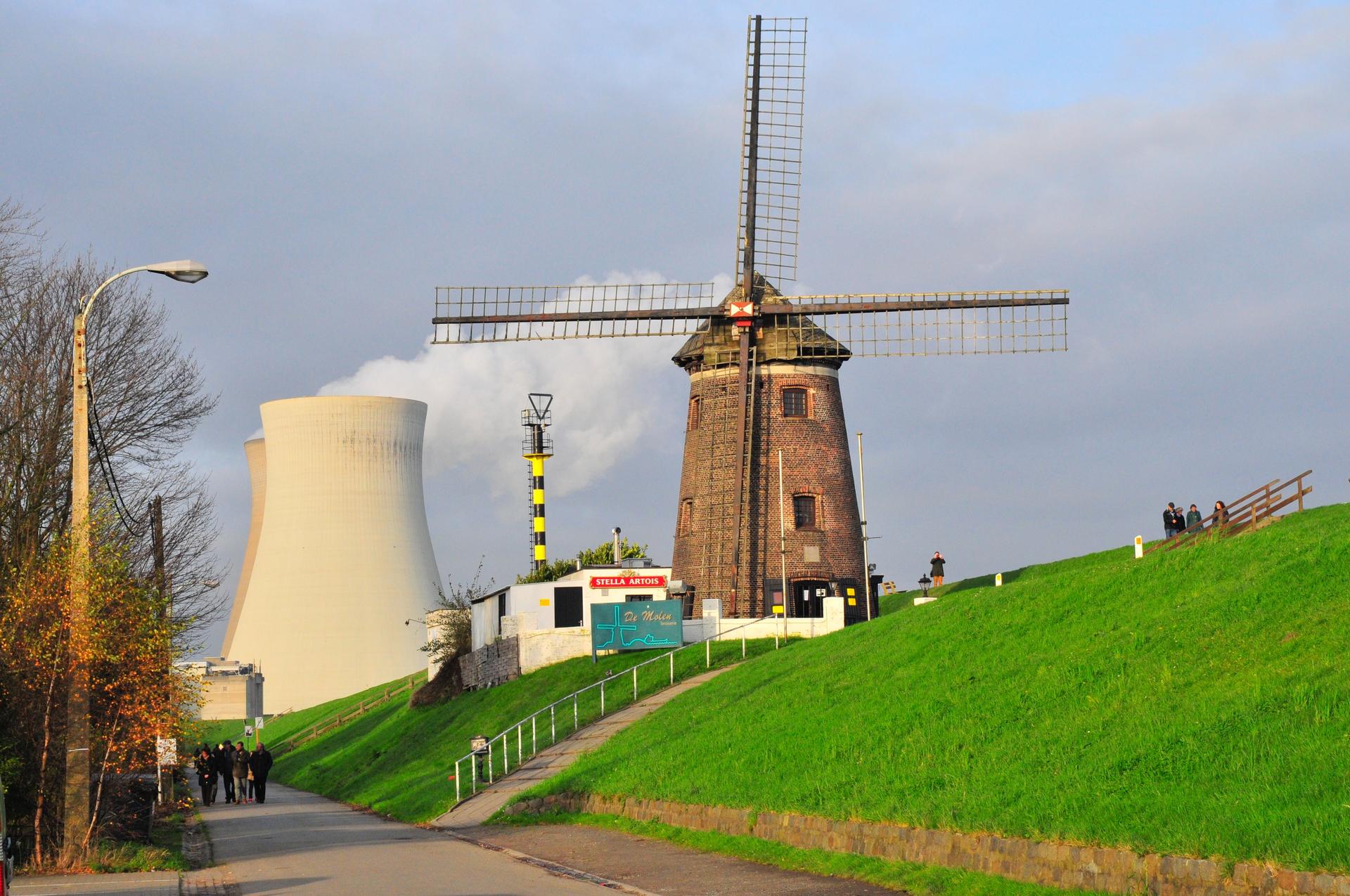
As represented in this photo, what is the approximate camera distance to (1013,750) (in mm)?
16234

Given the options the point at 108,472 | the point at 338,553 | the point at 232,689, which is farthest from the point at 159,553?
the point at 232,689

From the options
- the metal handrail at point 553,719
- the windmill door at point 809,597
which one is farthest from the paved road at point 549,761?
the windmill door at point 809,597

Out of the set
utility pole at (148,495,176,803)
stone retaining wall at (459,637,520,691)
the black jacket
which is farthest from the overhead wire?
stone retaining wall at (459,637,520,691)

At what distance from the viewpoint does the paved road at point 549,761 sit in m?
25.7

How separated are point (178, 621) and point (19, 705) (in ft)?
8.01

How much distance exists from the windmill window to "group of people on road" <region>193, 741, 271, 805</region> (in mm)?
16858

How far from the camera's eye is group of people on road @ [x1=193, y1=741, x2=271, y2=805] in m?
34.4

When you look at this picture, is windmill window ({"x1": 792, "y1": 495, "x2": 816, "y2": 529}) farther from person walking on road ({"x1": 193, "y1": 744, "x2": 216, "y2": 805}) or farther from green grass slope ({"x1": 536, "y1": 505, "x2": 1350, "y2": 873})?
person walking on road ({"x1": 193, "y1": 744, "x2": 216, "y2": 805})

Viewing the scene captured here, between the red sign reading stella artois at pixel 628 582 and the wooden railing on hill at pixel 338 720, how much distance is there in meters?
17.1

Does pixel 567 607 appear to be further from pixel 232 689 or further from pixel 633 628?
pixel 232 689

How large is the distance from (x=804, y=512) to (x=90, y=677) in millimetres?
27876

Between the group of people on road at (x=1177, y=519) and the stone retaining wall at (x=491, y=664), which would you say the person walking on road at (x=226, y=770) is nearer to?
the stone retaining wall at (x=491, y=664)

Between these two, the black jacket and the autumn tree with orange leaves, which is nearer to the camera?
the autumn tree with orange leaves

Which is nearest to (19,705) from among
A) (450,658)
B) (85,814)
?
(85,814)
